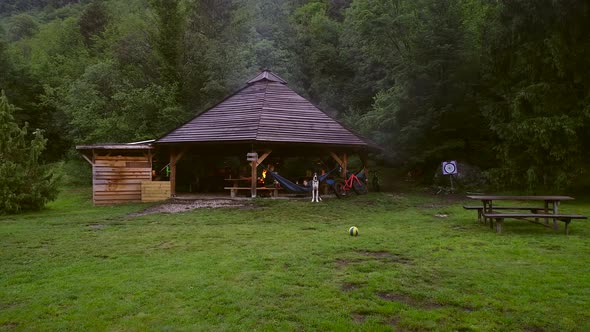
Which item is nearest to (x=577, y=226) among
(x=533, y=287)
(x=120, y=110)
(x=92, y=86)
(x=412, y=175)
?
(x=533, y=287)

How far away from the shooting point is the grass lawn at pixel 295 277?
451cm

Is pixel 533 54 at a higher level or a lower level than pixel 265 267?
higher

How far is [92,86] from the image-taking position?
30562mm

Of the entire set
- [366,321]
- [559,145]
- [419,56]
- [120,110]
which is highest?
[419,56]

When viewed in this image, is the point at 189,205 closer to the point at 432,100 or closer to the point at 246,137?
the point at 246,137

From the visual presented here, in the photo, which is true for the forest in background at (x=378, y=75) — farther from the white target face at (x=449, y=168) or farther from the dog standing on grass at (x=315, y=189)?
the dog standing on grass at (x=315, y=189)

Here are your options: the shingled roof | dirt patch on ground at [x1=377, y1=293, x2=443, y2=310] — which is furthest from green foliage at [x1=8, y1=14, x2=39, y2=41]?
dirt patch on ground at [x1=377, y1=293, x2=443, y2=310]

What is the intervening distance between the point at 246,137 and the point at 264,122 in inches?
60.0

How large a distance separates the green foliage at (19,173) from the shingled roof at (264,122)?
178 inches

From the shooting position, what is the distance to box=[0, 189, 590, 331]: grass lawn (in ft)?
14.8

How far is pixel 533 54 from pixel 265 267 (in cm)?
1509

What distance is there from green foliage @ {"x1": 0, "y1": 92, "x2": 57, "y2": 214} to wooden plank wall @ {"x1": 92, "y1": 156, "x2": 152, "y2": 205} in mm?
2294

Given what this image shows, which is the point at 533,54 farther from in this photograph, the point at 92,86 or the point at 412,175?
the point at 92,86

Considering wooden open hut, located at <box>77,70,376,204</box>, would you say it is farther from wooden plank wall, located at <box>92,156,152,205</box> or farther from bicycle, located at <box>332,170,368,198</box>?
bicycle, located at <box>332,170,368,198</box>
